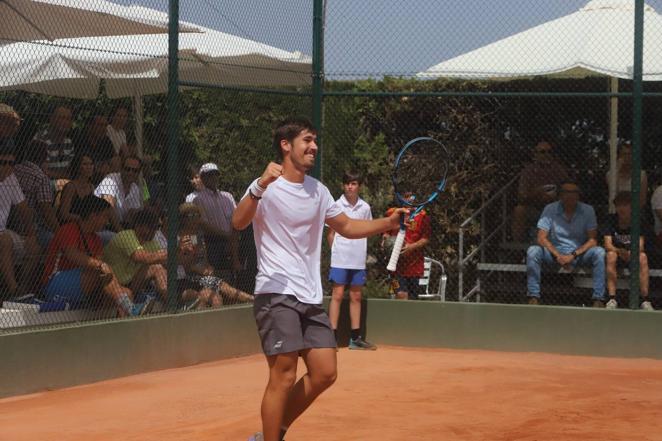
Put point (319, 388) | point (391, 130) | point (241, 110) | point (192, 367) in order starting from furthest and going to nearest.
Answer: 1. point (391, 130)
2. point (241, 110)
3. point (192, 367)
4. point (319, 388)

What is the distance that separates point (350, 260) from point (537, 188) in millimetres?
2446

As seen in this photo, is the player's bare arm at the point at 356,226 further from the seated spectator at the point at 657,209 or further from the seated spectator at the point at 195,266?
the seated spectator at the point at 657,209

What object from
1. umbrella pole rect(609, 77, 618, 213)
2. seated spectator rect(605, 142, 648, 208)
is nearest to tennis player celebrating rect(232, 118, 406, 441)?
seated spectator rect(605, 142, 648, 208)

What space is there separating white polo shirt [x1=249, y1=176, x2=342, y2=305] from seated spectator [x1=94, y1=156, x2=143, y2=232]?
3.37m

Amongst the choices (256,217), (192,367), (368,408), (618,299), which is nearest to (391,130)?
(618,299)

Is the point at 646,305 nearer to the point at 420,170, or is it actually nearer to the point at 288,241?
the point at 420,170

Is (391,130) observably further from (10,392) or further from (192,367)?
(10,392)

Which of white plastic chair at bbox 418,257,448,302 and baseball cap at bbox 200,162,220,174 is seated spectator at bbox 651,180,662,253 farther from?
baseball cap at bbox 200,162,220,174

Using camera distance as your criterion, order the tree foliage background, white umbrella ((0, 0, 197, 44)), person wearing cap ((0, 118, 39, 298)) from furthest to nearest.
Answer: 1. the tree foliage background
2. white umbrella ((0, 0, 197, 44))
3. person wearing cap ((0, 118, 39, 298))

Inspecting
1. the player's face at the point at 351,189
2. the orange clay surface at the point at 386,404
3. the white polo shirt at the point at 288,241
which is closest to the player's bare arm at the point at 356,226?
the white polo shirt at the point at 288,241

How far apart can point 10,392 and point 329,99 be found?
5221 millimetres

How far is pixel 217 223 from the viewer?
10.1 meters

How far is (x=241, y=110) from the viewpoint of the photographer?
10.6 m

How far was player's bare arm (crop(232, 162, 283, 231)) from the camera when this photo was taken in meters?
5.50
